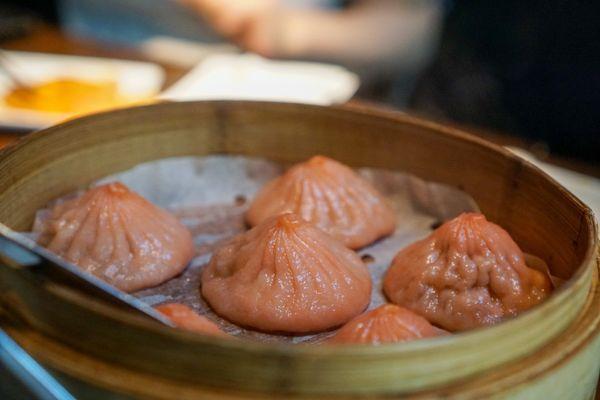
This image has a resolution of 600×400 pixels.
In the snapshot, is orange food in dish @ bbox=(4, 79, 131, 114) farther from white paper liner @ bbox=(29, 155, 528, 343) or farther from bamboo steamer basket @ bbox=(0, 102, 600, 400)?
bamboo steamer basket @ bbox=(0, 102, 600, 400)

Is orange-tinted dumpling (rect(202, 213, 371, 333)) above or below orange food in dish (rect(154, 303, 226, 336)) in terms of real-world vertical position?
below

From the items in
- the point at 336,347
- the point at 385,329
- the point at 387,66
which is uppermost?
the point at 336,347

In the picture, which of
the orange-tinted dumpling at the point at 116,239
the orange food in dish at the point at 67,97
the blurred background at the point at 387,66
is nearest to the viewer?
the orange-tinted dumpling at the point at 116,239

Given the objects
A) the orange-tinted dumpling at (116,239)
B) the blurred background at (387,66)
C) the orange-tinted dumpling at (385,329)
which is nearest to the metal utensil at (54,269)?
the orange-tinted dumpling at (385,329)

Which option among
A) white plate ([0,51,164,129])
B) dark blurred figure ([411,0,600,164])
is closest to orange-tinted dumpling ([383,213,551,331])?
dark blurred figure ([411,0,600,164])

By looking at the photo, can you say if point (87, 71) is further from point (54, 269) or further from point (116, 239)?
point (54, 269)

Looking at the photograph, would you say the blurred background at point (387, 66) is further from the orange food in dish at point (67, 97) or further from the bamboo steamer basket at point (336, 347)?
the bamboo steamer basket at point (336, 347)

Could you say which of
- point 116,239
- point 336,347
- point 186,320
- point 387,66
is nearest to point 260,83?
point 387,66
